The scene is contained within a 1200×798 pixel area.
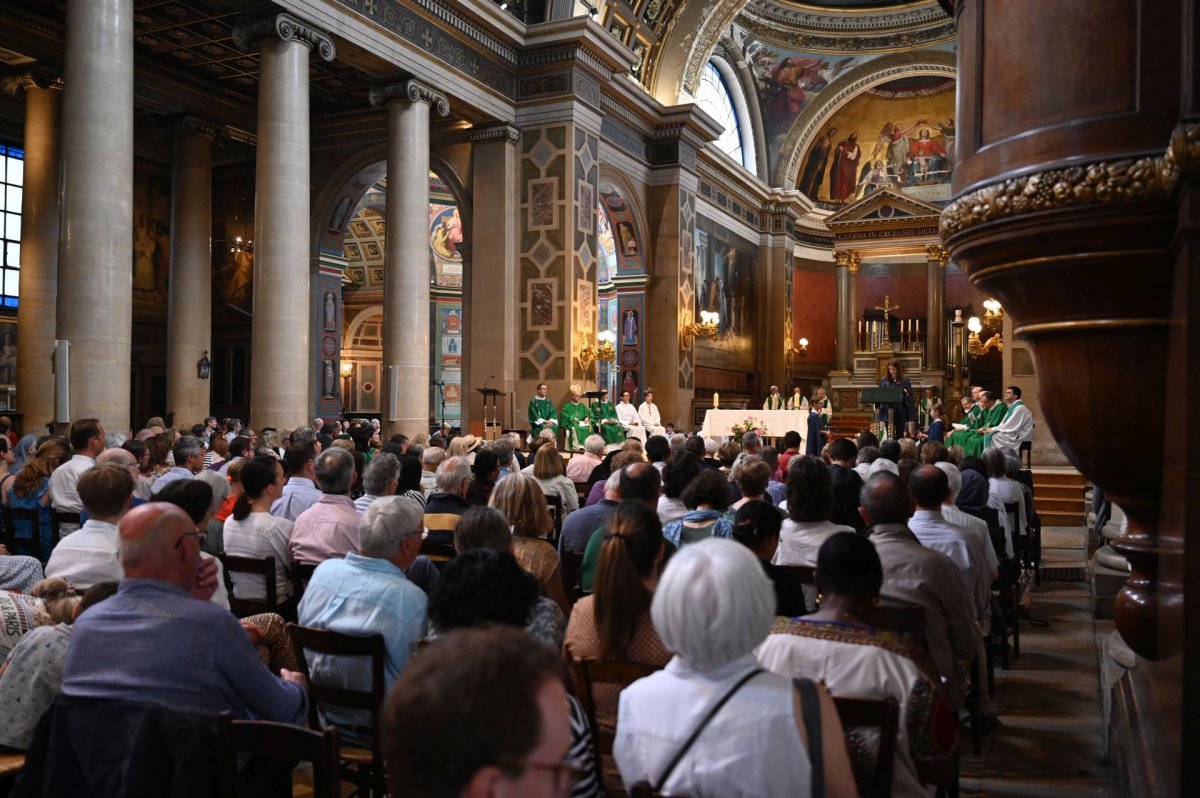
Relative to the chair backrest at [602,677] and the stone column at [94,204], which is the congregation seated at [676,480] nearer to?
the chair backrest at [602,677]

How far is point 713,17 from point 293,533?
19.8 m

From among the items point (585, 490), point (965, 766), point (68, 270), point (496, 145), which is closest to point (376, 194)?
point (496, 145)

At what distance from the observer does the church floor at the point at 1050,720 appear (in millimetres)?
4121

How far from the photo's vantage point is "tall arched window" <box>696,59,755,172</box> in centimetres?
2677

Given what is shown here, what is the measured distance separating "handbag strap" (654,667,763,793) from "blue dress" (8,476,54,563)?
5340 mm

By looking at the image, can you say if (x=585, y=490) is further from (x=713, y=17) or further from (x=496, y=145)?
(x=713, y=17)

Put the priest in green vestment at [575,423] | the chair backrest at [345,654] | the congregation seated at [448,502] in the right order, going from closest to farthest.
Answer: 1. the chair backrest at [345,654]
2. the congregation seated at [448,502]
3. the priest in green vestment at [575,423]

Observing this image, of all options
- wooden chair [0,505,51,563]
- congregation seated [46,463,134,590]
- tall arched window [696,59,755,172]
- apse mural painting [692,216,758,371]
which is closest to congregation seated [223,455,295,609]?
congregation seated [46,463,134,590]

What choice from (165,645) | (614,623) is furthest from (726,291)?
(165,645)

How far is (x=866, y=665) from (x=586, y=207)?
1631cm

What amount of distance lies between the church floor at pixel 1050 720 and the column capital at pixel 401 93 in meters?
11.8

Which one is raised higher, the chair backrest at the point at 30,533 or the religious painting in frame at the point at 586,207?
the religious painting in frame at the point at 586,207

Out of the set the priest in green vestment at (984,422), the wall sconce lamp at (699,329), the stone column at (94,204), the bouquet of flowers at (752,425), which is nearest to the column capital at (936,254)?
the wall sconce lamp at (699,329)

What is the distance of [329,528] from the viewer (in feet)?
15.7
